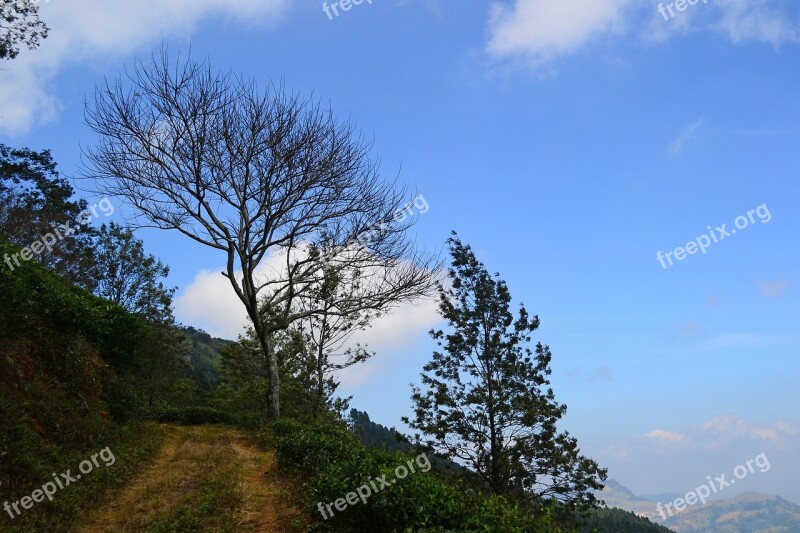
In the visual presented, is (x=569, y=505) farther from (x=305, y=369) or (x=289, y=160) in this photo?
(x=289, y=160)

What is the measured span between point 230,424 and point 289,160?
9.65 metres

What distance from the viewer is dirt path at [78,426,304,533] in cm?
760

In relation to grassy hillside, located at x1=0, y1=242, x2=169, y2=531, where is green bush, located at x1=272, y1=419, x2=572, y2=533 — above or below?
below

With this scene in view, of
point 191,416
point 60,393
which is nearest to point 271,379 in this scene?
point 191,416

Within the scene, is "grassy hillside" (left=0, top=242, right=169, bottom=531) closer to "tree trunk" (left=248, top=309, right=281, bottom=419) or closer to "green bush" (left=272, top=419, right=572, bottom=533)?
"green bush" (left=272, top=419, right=572, bottom=533)

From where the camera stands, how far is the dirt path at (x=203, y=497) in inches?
299

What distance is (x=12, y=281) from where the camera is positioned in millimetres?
11461

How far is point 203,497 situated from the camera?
8.70m

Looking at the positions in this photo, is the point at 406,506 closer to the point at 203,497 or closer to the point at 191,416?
the point at 203,497

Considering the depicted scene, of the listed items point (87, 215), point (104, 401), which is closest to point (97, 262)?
point (87, 215)

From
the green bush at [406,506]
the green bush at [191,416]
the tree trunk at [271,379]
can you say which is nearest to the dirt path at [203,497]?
the green bush at [406,506]

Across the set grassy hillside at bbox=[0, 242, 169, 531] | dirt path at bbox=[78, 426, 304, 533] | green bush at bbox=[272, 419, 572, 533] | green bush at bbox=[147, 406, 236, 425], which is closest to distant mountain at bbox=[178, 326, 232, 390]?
green bush at bbox=[147, 406, 236, 425]

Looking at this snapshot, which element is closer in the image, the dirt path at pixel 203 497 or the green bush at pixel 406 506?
the green bush at pixel 406 506

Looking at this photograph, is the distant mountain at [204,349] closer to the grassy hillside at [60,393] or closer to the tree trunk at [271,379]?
the tree trunk at [271,379]
